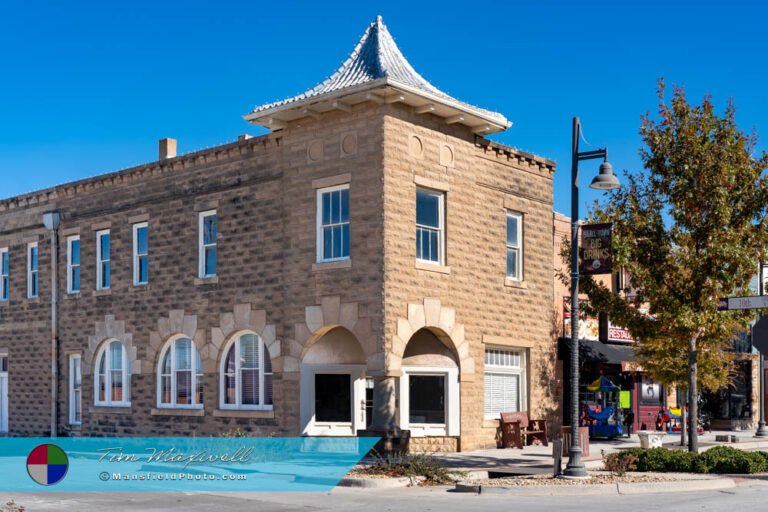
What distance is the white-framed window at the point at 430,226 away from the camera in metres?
23.6

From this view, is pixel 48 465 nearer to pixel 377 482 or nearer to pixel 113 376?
pixel 377 482

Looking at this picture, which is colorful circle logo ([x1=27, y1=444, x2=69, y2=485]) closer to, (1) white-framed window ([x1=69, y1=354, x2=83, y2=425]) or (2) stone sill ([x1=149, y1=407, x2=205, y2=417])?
(2) stone sill ([x1=149, y1=407, x2=205, y2=417])

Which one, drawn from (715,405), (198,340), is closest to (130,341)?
(198,340)

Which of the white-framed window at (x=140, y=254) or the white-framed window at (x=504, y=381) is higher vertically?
the white-framed window at (x=140, y=254)

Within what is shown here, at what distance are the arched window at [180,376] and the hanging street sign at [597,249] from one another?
11.9m

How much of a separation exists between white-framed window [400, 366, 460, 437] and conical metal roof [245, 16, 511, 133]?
6.31 m

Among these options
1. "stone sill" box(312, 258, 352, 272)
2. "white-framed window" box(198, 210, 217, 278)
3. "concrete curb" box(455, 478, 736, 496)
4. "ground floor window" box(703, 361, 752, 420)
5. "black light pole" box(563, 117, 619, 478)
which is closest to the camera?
"concrete curb" box(455, 478, 736, 496)

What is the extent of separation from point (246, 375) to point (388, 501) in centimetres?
1067

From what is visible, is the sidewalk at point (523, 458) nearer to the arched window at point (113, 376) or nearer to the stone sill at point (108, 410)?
the stone sill at point (108, 410)

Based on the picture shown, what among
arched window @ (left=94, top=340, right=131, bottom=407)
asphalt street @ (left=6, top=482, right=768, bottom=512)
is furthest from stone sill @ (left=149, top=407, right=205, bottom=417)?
asphalt street @ (left=6, top=482, right=768, bottom=512)

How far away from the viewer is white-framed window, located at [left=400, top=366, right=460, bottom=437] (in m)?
23.9

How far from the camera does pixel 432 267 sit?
23.5 metres
